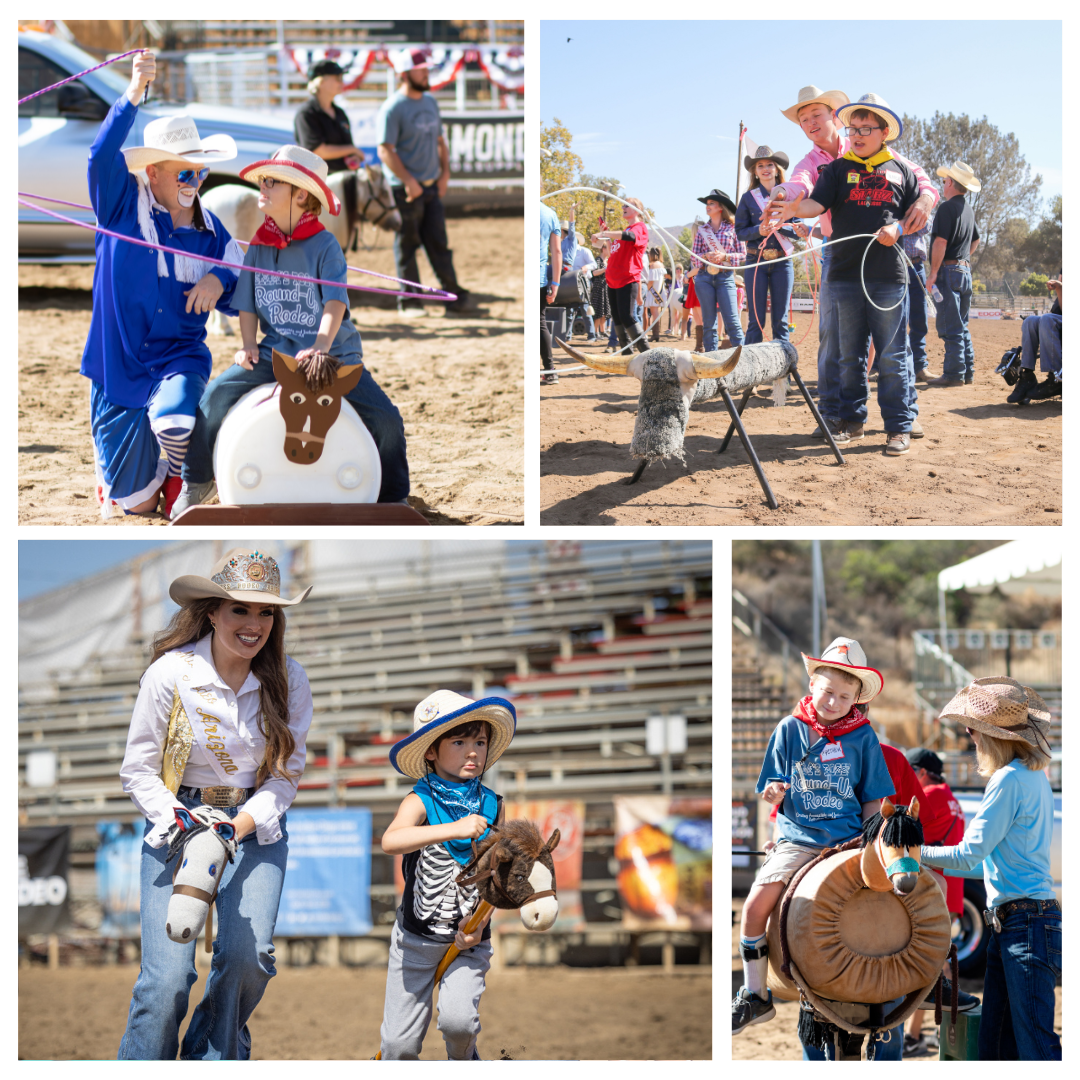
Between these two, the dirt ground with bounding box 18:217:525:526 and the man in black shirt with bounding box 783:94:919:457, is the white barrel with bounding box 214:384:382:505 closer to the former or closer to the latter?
the dirt ground with bounding box 18:217:525:526

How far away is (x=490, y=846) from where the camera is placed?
9.56 ft

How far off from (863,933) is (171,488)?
2.96m

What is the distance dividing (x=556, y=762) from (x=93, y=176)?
26.9 feet

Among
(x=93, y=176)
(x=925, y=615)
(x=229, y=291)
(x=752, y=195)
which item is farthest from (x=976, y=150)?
(x=925, y=615)

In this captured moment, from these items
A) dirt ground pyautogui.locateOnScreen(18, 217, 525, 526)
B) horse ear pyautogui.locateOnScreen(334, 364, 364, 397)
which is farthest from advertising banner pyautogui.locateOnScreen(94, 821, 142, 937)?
horse ear pyautogui.locateOnScreen(334, 364, 364, 397)

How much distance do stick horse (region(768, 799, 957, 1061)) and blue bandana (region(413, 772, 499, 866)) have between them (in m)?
0.91

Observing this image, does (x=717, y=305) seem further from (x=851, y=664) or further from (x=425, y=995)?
(x=425, y=995)

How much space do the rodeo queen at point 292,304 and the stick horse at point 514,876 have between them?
1755mm

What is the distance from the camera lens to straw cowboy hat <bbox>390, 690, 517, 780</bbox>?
300 centimetres

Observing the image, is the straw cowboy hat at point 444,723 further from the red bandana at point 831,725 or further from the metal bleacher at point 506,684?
the metal bleacher at point 506,684

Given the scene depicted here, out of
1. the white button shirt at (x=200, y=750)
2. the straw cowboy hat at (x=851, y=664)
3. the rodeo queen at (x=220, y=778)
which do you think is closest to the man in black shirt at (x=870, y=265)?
the straw cowboy hat at (x=851, y=664)

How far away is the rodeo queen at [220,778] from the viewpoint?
2.87m

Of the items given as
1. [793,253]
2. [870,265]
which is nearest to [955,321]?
[870,265]

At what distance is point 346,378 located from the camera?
3.81 meters
